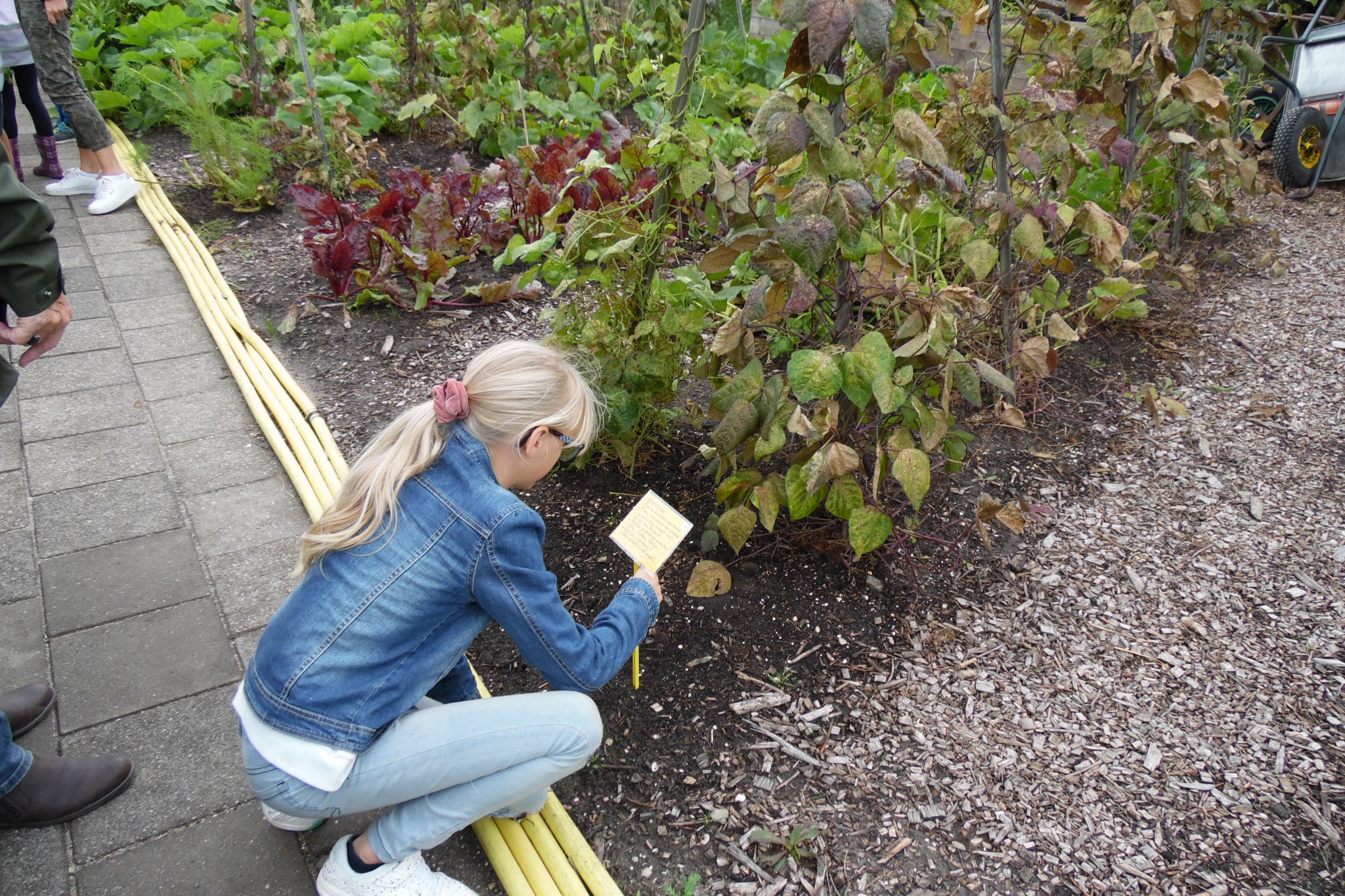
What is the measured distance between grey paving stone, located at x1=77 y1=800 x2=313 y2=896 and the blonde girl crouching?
120 millimetres

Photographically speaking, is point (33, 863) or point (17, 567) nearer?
point (33, 863)

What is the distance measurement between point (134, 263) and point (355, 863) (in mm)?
3627

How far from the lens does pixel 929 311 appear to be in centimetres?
190

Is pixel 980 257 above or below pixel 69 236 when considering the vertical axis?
above

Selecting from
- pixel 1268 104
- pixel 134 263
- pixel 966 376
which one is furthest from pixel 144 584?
pixel 1268 104

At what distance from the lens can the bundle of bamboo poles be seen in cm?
162

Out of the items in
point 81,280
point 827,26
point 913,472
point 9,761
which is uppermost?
point 827,26

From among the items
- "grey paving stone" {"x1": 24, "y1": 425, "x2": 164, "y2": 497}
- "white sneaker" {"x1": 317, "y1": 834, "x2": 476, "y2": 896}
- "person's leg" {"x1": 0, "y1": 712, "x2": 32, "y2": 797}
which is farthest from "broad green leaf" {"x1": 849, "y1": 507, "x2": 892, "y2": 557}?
"grey paving stone" {"x1": 24, "y1": 425, "x2": 164, "y2": 497}

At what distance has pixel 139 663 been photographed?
2072 mm

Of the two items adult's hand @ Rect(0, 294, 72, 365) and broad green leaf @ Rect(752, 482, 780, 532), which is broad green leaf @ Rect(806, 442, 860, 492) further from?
adult's hand @ Rect(0, 294, 72, 365)

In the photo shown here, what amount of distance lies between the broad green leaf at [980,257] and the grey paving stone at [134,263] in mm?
3641

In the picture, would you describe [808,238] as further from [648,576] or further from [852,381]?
[648,576]

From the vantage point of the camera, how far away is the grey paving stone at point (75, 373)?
10.3ft

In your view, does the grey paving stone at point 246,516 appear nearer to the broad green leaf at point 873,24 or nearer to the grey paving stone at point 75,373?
the grey paving stone at point 75,373
